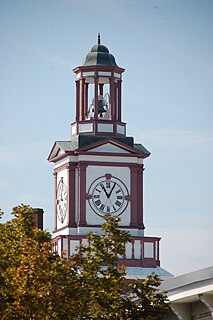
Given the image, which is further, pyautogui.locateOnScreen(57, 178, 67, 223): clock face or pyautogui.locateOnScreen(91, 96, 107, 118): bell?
pyautogui.locateOnScreen(91, 96, 107, 118): bell

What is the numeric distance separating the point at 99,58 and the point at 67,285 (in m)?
45.7

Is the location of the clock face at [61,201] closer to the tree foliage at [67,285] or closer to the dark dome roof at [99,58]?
the dark dome roof at [99,58]

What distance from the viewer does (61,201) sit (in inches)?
3991

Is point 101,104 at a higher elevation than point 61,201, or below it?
higher

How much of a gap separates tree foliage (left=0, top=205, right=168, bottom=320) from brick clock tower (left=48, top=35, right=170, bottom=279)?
39569 millimetres

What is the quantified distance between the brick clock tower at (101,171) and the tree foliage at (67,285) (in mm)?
39569

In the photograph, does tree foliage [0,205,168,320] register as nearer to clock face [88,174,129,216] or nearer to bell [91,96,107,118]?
clock face [88,174,129,216]

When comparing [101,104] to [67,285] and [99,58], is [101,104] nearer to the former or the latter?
[99,58]

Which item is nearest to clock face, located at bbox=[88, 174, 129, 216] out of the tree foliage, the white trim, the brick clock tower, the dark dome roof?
the brick clock tower

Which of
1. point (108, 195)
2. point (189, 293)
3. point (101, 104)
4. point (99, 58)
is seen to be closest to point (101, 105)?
point (101, 104)

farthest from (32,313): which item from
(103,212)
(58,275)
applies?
(103,212)

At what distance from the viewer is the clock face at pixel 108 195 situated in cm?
9912

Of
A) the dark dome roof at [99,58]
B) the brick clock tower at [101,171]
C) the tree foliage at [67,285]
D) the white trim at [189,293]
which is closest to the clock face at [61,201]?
the brick clock tower at [101,171]

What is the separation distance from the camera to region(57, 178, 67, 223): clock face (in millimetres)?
100625
